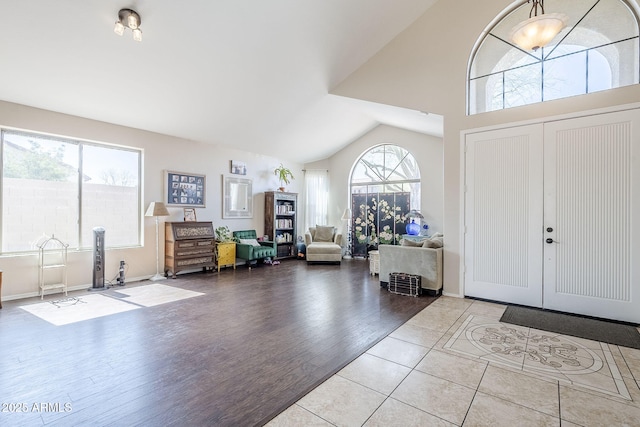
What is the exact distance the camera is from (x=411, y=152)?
298 inches

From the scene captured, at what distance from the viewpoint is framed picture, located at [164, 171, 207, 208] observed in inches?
234

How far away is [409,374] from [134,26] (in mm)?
4380

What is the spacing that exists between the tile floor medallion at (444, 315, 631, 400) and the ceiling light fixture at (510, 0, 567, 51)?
114 inches

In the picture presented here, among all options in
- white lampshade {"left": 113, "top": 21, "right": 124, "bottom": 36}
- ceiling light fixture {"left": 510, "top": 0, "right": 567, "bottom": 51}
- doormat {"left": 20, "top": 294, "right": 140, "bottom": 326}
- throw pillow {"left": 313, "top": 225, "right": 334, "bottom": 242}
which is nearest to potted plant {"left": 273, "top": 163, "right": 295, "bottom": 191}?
throw pillow {"left": 313, "top": 225, "right": 334, "bottom": 242}

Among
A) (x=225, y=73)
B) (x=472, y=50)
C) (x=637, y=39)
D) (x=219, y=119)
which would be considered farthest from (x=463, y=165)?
(x=219, y=119)

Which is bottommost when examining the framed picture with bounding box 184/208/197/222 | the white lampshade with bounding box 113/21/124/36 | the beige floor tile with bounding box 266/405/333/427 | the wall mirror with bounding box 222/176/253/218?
the beige floor tile with bounding box 266/405/333/427

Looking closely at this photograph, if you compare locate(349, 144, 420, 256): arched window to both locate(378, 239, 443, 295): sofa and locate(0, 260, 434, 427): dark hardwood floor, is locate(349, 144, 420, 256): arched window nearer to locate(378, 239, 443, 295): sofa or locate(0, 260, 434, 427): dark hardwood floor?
locate(378, 239, 443, 295): sofa

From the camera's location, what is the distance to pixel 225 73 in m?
4.49

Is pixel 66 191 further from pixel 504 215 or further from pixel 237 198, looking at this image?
pixel 504 215

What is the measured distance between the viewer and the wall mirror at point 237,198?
23.0ft

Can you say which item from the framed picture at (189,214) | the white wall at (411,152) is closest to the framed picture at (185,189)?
the framed picture at (189,214)

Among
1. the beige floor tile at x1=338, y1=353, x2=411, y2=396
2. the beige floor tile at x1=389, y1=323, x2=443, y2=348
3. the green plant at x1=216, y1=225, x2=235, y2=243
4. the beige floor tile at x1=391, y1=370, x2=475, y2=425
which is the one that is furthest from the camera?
the green plant at x1=216, y1=225, x2=235, y2=243

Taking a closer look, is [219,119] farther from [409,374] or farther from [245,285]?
[409,374]

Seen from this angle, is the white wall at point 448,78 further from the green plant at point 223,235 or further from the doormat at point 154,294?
the green plant at point 223,235
